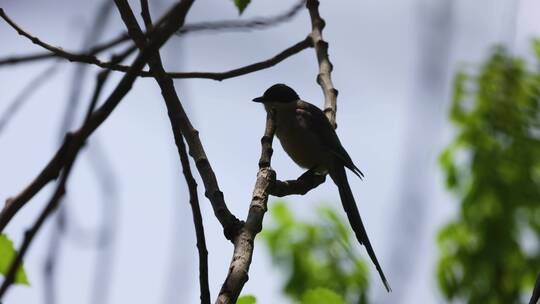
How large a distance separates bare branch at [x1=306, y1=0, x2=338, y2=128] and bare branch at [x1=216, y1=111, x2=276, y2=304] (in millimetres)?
1436

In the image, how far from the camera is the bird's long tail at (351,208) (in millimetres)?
4570

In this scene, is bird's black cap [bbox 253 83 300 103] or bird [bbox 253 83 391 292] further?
bird's black cap [bbox 253 83 300 103]

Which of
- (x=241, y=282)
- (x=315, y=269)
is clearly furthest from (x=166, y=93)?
(x=315, y=269)

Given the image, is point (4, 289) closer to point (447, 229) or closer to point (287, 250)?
point (287, 250)

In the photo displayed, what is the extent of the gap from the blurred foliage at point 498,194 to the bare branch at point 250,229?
5.59 meters

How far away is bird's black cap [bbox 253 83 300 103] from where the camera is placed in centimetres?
690

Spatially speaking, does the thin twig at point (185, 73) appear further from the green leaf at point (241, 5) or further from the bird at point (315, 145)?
the bird at point (315, 145)

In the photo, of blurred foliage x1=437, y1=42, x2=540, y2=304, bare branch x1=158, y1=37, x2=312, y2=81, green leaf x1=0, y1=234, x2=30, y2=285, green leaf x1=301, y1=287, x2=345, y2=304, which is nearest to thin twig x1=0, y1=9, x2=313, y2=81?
bare branch x1=158, y1=37, x2=312, y2=81

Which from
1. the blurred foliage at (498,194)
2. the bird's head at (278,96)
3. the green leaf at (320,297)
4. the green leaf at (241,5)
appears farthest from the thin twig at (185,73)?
the blurred foliage at (498,194)

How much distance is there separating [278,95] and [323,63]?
2.44 metres

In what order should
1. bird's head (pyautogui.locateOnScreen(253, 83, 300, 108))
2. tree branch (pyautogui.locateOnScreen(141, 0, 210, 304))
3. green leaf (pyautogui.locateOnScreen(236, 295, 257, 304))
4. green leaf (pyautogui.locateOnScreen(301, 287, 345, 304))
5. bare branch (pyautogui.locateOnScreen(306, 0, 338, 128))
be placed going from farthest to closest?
bird's head (pyautogui.locateOnScreen(253, 83, 300, 108))
bare branch (pyautogui.locateOnScreen(306, 0, 338, 128))
green leaf (pyautogui.locateOnScreen(301, 287, 345, 304))
green leaf (pyautogui.locateOnScreen(236, 295, 257, 304))
tree branch (pyautogui.locateOnScreen(141, 0, 210, 304))

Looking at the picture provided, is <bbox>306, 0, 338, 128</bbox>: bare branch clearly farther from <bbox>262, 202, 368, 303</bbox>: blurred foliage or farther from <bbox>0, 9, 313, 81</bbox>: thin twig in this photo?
<bbox>262, 202, 368, 303</bbox>: blurred foliage

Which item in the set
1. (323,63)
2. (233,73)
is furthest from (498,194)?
(233,73)

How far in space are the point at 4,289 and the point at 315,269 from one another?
6.84m
